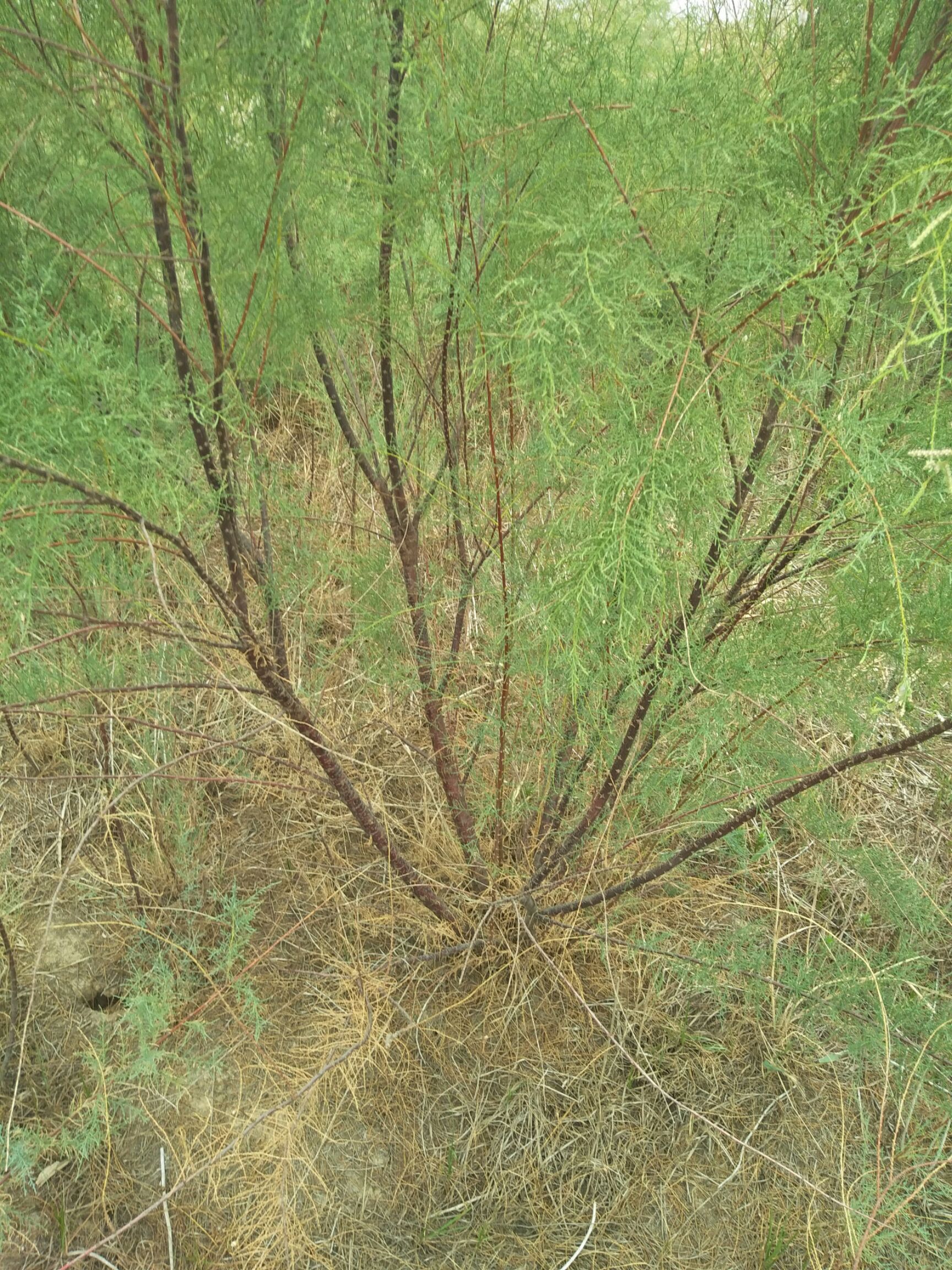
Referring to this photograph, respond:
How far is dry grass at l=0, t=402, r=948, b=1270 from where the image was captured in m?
1.42

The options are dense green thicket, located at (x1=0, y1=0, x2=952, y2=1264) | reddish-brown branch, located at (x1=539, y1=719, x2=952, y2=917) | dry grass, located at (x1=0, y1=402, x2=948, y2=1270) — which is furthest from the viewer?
dry grass, located at (x1=0, y1=402, x2=948, y2=1270)

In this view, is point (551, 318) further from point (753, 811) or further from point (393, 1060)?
point (393, 1060)

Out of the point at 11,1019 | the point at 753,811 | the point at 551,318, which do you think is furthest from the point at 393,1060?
the point at 551,318

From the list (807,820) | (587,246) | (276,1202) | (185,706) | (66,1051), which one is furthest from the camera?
(185,706)

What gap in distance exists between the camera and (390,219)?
106 centimetres

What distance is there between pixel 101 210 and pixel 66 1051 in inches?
55.5

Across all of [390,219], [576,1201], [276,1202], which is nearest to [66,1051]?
[276,1202]

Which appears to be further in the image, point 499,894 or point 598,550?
point 499,894

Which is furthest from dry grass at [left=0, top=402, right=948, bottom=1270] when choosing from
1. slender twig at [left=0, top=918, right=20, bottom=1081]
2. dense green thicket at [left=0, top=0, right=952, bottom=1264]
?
dense green thicket at [left=0, top=0, right=952, bottom=1264]

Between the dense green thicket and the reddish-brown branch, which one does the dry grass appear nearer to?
the reddish-brown branch

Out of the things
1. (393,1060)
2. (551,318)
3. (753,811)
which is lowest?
(393,1060)

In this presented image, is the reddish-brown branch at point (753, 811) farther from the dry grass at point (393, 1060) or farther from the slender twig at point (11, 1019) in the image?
the slender twig at point (11, 1019)

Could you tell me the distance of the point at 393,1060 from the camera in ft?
5.18

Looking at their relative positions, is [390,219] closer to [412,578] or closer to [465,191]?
[465,191]
